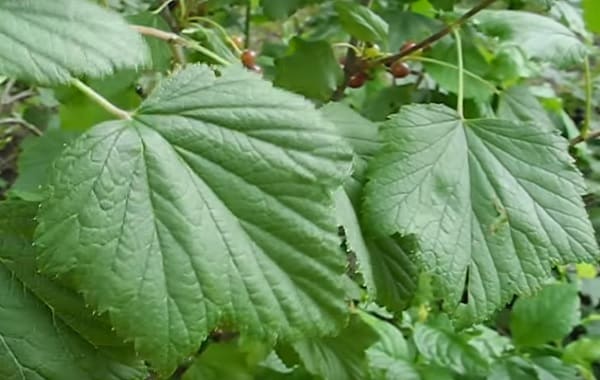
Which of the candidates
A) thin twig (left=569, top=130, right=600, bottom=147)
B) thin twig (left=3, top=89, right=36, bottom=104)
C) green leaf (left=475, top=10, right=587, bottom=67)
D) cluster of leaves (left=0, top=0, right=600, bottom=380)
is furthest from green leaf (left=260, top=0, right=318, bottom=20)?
thin twig (left=3, top=89, right=36, bottom=104)

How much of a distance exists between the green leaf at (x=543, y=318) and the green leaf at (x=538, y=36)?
309 millimetres

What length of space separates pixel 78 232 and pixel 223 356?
413mm

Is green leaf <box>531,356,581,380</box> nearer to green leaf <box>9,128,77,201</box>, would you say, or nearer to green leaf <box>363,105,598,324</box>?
green leaf <box>363,105,598,324</box>

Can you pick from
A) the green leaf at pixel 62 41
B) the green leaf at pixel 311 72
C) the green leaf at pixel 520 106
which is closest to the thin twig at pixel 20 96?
the green leaf at pixel 311 72

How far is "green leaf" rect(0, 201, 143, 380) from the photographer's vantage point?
59 cm

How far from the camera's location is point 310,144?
615mm

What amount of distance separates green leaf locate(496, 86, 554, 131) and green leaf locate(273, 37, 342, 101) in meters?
0.22

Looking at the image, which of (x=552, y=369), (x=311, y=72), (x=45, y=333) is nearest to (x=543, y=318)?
(x=552, y=369)

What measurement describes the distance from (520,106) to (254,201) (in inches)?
22.9

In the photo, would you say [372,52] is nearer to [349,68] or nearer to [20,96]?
[349,68]

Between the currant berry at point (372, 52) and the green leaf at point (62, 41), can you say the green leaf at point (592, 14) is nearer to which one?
the currant berry at point (372, 52)

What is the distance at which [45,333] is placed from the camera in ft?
1.98

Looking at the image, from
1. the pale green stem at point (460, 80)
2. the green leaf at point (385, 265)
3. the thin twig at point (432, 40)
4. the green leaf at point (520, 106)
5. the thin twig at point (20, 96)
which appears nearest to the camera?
the green leaf at point (385, 265)

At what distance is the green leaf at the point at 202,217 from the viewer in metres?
0.55
